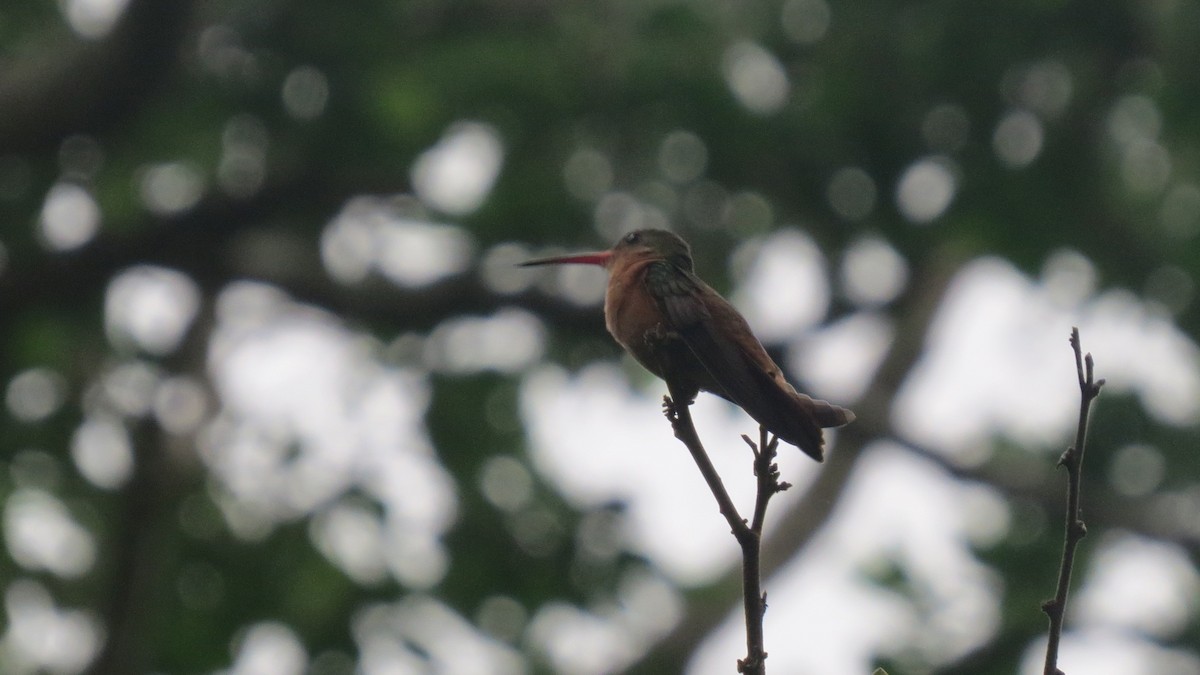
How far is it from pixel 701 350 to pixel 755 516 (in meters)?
0.67

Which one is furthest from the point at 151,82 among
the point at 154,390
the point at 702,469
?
the point at 702,469

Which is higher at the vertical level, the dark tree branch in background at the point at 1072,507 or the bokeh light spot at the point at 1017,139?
the bokeh light spot at the point at 1017,139

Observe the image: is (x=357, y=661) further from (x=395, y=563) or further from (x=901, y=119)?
(x=901, y=119)

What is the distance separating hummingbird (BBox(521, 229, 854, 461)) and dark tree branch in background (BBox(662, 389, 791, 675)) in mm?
126

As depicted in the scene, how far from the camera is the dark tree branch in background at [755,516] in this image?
72.6 inches

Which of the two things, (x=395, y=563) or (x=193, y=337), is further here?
(x=193, y=337)

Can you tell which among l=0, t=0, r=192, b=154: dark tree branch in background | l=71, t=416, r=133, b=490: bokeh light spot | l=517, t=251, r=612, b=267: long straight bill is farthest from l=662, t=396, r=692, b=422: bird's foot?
l=71, t=416, r=133, b=490: bokeh light spot

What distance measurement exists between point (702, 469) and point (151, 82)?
6.10 metres

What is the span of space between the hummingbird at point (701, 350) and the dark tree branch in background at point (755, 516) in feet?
0.41

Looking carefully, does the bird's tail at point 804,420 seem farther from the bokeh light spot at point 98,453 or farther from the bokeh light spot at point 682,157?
the bokeh light spot at point 98,453

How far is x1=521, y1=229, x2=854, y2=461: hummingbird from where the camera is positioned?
92.9 inches

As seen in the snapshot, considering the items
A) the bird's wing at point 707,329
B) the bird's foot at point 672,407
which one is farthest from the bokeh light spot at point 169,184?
the bird's foot at point 672,407

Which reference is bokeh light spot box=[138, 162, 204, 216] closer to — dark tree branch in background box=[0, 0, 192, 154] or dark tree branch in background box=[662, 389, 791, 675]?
dark tree branch in background box=[0, 0, 192, 154]

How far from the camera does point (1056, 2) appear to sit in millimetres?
7945
